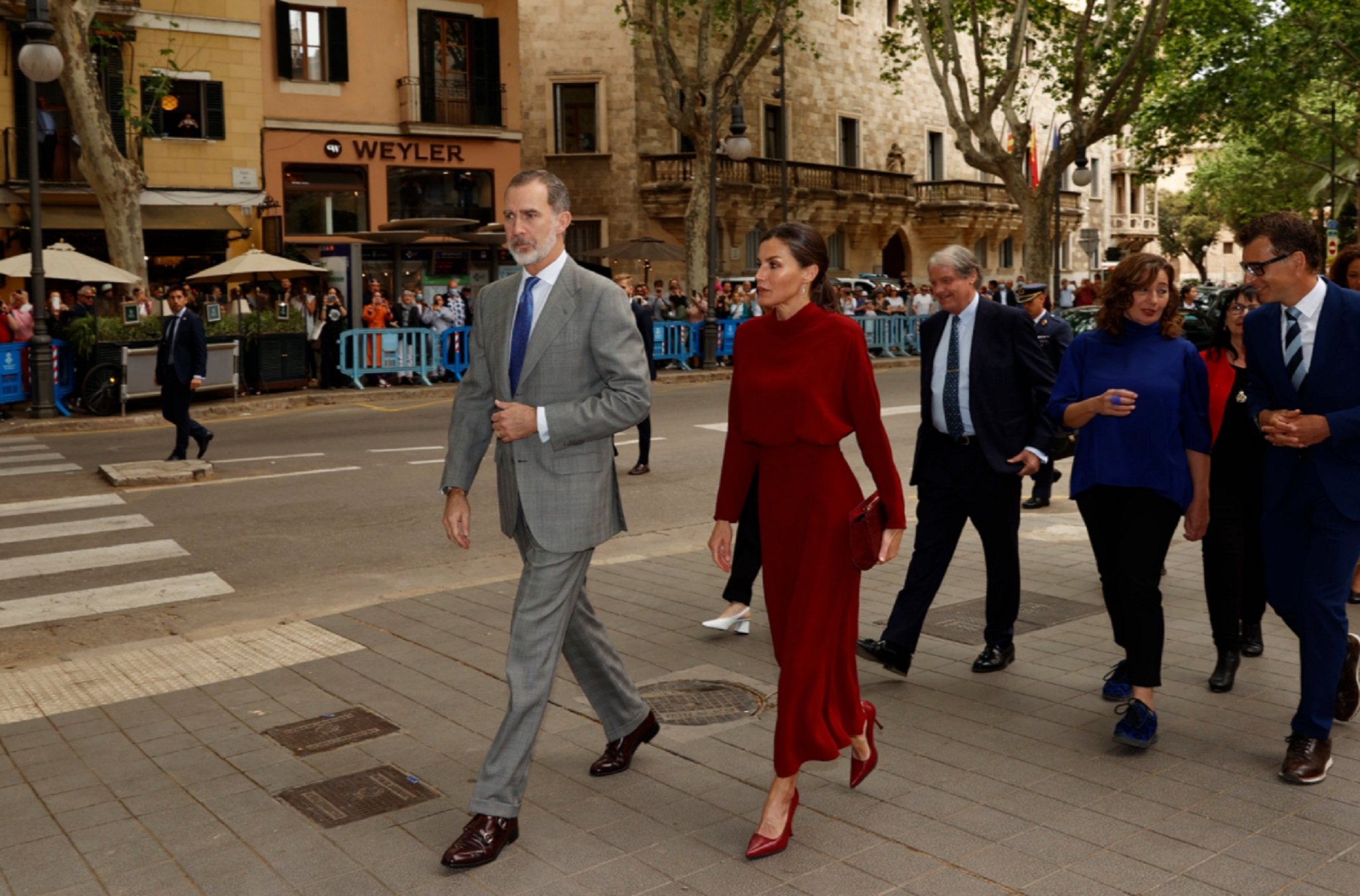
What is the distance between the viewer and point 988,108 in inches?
1186

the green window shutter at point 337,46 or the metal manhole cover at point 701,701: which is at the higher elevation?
the green window shutter at point 337,46

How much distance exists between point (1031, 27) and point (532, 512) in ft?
177

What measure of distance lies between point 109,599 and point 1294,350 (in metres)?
6.62

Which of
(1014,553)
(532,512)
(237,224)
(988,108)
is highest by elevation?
(988,108)

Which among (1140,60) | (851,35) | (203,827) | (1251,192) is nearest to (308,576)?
(203,827)

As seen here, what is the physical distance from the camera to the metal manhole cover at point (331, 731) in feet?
17.7

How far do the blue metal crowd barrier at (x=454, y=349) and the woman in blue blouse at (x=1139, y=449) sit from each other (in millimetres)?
18905

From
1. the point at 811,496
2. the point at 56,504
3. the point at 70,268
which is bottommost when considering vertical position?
the point at 56,504

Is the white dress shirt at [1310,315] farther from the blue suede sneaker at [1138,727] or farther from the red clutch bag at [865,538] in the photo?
the red clutch bag at [865,538]

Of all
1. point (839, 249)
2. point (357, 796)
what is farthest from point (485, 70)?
point (357, 796)

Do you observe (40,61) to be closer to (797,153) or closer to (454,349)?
(454,349)

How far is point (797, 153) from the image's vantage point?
44.7m

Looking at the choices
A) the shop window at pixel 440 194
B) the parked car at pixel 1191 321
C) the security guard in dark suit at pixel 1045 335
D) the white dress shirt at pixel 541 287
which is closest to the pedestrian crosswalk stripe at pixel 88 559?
the white dress shirt at pixel 541 287

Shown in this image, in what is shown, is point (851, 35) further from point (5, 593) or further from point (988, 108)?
point (5, 593)
